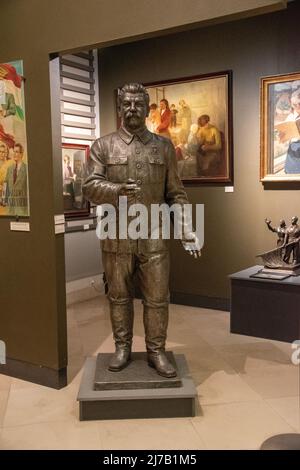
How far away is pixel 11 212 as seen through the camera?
415cm

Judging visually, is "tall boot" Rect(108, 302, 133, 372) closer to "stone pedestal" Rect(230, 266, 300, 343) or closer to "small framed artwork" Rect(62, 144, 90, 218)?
"stone pedestal" Rect(230, 266, 300, 343)

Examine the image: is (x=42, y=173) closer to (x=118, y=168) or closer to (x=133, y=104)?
(x=118, y=168)

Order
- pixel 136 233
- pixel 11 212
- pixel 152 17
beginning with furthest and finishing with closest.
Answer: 1. pixel 11 212
2. pixel 136 233
3. pixel 152 17

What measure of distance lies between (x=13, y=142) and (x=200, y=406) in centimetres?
252

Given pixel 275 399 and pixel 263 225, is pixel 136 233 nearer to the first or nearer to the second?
pixel 275 399

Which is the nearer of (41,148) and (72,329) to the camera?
(41,148)

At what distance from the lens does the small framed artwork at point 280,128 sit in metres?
5.62

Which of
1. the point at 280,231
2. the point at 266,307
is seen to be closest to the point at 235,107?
the point at 280,231

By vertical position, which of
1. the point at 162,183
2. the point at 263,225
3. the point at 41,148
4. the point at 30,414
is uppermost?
the point at 41,148

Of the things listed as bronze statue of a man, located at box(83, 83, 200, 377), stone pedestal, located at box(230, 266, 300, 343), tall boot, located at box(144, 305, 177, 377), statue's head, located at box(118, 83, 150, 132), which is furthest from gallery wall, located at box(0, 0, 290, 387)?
stone pedestal, located at box(230, 266, 300, 343)

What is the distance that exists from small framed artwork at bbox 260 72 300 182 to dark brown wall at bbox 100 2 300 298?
5.9 inches

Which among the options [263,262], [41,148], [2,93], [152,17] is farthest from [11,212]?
[263,262]

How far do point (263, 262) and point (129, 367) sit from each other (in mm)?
2580

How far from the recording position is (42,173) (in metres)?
3.91
